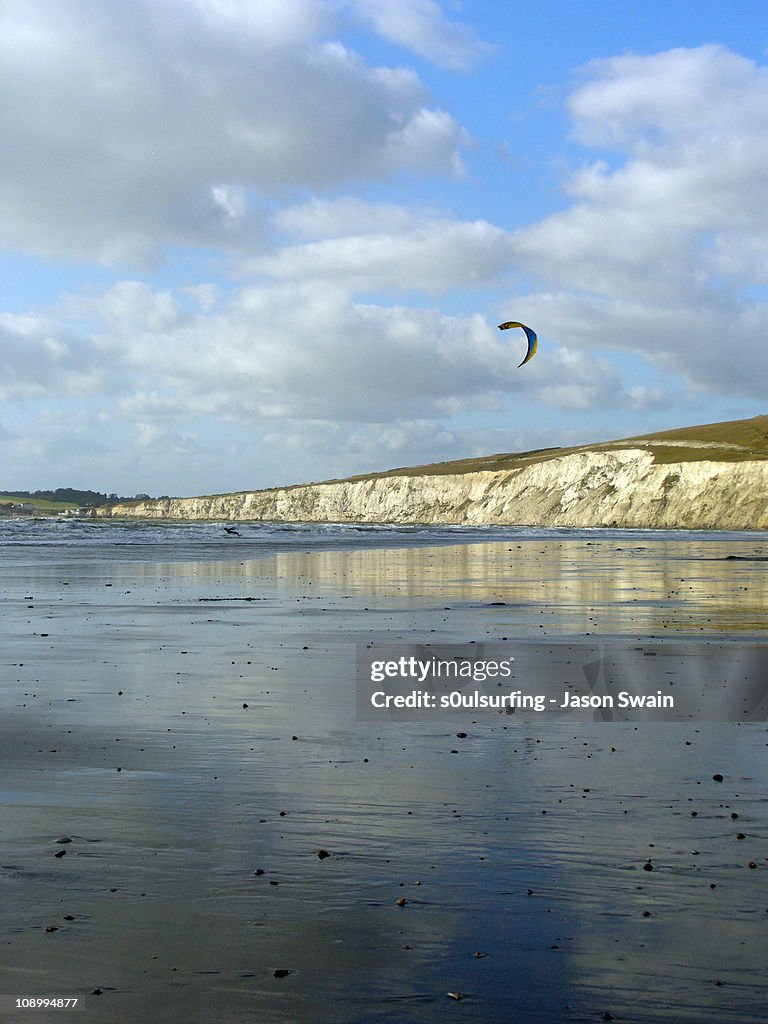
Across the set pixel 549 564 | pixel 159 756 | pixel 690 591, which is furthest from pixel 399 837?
pixel 549 564

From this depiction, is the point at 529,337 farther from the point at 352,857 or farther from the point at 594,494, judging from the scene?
the point at 594,494

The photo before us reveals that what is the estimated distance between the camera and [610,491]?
151 metres

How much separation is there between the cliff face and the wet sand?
119m

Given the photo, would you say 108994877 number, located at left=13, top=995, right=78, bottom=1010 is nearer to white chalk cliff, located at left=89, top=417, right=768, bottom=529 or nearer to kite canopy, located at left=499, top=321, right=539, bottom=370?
kite canopy, located at left=499, top=321, right=539, bottom=370

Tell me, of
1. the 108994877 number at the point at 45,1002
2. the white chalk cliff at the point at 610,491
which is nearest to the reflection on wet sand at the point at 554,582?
the 108994877 number at the point at 45,1002

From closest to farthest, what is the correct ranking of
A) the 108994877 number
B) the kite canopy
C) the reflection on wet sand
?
the 108994877 number
the reflection on wet sand
the kite canopy

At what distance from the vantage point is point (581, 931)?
16.7ft

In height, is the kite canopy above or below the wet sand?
above

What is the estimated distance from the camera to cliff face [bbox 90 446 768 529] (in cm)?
13050

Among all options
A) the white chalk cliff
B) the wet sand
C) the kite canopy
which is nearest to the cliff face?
the white chalk cliff

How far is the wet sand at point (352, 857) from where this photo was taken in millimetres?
4520

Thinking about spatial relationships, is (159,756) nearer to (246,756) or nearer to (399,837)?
(246,756)

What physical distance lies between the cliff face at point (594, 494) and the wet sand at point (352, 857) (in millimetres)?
118981

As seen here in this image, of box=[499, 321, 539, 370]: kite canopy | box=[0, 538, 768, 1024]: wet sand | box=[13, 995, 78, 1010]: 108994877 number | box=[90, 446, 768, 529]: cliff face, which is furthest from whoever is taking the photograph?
box=[90, 446, 768, 529]: cliff face
